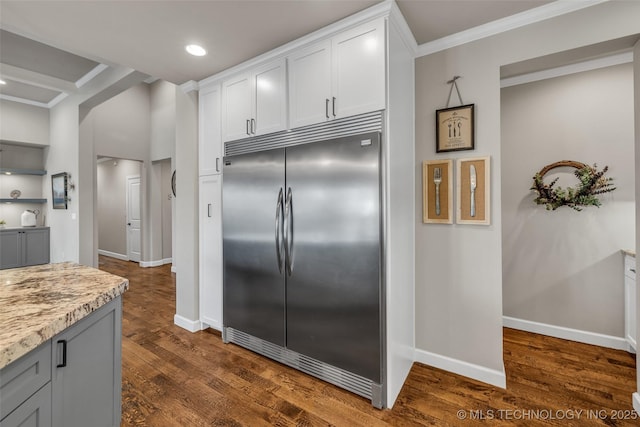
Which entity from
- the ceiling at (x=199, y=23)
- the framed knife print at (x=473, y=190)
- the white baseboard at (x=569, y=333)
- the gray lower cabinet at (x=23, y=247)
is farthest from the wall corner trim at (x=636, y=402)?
the gray lower cabinet at (x=23, y=247)

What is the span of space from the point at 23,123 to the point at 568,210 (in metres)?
8.39

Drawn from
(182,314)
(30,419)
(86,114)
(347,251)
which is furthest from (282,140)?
(86,114)

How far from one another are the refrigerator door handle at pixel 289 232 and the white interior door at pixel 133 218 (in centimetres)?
583

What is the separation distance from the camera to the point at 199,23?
207 cm

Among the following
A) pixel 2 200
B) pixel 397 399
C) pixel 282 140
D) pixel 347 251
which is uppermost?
pixel 282 140

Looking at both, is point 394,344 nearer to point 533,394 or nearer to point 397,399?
point 397,399

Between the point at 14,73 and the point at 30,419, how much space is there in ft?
17.4

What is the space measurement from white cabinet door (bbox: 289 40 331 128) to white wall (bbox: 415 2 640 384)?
2.77ft

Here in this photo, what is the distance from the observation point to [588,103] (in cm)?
267

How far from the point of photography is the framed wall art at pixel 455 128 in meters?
2.19

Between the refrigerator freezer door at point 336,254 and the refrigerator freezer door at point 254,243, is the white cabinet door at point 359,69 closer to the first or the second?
the refrigerator freezer door at point 336,254

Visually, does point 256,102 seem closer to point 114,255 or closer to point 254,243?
point 254,243

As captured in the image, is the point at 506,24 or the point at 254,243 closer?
the point at 506,24

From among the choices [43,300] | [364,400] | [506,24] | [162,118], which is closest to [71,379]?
[43,300]
